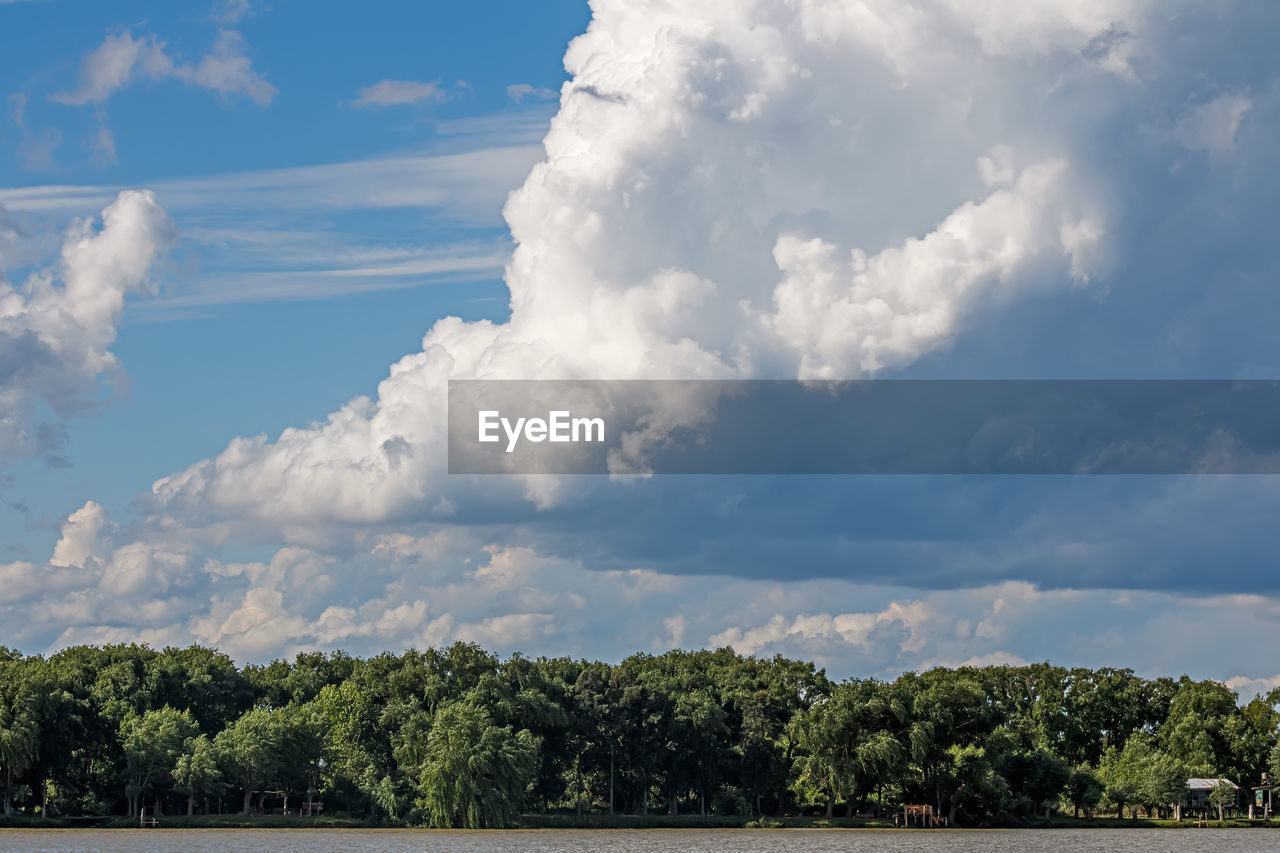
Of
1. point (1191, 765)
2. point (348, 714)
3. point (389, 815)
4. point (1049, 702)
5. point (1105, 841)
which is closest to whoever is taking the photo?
point (1105, 841)

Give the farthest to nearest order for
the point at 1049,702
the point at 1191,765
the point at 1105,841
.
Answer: the point at 1049,702 < the point at 1191,765 < the point at 1105,841

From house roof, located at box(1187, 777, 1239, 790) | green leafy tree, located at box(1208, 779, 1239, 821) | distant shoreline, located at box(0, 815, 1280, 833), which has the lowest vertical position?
distant shoreline, located at box(0, 815, 1280, 833)

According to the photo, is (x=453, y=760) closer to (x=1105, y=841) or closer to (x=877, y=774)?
(x=877, y=774)

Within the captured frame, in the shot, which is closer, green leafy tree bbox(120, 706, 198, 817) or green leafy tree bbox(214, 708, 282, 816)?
green leafy tree bbox(120, 706, 198, 817)

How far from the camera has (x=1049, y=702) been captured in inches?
5492

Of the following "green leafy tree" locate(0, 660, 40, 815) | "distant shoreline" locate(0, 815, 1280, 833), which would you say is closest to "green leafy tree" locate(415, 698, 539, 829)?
"distant shoreline" locate(0, 815, 1280, 833)

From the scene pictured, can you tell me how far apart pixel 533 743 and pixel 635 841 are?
55.8ft

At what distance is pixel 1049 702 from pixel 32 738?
90875 millimetres

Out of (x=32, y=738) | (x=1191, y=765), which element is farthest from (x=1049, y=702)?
(x=32, y=738)

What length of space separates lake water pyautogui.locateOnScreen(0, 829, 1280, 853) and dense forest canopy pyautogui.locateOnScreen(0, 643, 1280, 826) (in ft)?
19.4

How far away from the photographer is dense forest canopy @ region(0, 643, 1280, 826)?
348 feet

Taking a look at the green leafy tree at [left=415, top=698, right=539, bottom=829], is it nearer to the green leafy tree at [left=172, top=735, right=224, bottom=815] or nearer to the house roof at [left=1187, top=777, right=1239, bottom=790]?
the green leafy tree at [left=172, top=735, right=224, bottom=815]

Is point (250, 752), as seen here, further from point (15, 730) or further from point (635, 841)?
point (635, 841)

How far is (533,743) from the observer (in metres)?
105
